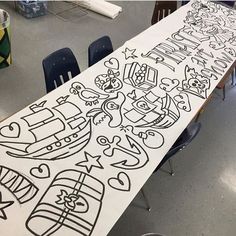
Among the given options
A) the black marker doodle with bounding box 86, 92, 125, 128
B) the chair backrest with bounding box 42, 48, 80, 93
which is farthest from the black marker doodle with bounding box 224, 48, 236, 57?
the chair backrest with bounding box 42, 48, 80, 93

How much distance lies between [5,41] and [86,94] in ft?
4.95

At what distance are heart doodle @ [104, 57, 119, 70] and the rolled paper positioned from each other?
4.17ft

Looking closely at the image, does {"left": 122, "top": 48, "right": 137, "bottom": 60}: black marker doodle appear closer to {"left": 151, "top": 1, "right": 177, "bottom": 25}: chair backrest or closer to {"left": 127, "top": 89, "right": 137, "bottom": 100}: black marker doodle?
{"left": 127, "top": 89, "right": 137, "bottom": 100}: black marker doodle

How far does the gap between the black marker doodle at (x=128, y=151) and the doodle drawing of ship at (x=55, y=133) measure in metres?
0.11

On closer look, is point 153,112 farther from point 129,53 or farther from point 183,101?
point 129,53

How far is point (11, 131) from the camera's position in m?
1.52

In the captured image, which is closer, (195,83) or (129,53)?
(195,83)

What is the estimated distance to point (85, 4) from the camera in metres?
4.34

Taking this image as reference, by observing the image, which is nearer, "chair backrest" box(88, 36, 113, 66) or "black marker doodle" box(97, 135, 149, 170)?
"black marker doodle" box(97, 135, 149, 170)

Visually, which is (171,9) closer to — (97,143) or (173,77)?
(173,77)

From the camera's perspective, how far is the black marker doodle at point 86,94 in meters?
1.82

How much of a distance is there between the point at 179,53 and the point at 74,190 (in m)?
1.58

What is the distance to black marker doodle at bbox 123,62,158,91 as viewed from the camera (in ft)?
6.68

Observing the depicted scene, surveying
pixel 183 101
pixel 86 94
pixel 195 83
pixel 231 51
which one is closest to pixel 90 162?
pixel 86 94
